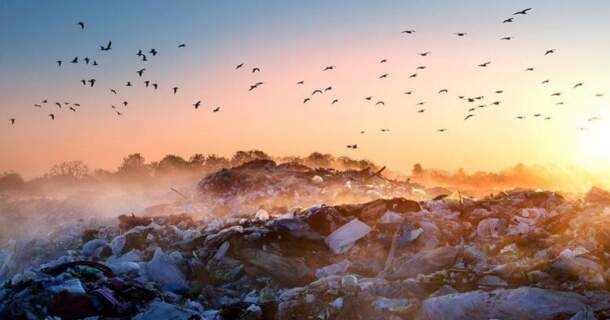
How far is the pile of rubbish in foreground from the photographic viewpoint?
500 cm

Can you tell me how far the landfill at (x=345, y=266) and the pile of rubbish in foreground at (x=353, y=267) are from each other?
0.6 inches

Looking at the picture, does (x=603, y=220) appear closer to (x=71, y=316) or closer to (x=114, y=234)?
(x=71, y=316)

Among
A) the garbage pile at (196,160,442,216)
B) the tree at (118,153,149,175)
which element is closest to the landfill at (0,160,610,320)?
the garbage pile at (196,160,442,216)

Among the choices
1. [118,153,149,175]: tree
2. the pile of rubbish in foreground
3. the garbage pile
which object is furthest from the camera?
[118,153,149,175]: tree

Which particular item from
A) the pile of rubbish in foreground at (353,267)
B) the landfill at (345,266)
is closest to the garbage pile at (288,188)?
the landfill at (345,266)

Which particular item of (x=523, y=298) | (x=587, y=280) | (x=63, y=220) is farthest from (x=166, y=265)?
(x=63, y=220)

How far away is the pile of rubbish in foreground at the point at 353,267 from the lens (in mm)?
4996

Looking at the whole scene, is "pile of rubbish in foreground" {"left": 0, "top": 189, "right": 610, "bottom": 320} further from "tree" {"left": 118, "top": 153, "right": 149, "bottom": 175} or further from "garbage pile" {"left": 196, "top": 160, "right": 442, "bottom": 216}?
"tree" {"left": 118, "top": 153, "right": 149, "bottom": 175}

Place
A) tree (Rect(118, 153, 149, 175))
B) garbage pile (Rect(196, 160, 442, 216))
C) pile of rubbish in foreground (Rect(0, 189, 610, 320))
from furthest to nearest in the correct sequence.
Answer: tree (Rect(118, 153, 149, 175)) → garbage pile (Rect(196, 160, 442, 216)) → pile of rubbish in foreground (Rect(0, 189, 610, 320))

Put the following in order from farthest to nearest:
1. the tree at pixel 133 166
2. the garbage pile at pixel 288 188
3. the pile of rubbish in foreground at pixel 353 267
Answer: the tree at pixel 133 166, the garbage pile at pixel 288 188, the pile of rubbish in foreground at pixel 353 267

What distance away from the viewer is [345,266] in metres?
6.73

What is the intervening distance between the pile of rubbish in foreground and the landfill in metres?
0.02

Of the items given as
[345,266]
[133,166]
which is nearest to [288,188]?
[345,266]

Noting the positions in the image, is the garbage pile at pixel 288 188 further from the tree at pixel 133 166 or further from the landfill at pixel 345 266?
the tree at pixel 133 166
